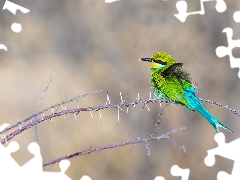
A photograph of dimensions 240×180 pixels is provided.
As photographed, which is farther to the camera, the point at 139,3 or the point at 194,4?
the point at 139,3

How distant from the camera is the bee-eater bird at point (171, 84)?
21.5 inches

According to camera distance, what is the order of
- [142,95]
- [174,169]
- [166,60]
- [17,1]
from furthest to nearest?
[142,95] < [17,1] < [166,60] < [174,169]

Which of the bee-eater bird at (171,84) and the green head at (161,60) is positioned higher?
the green head at (161,60)

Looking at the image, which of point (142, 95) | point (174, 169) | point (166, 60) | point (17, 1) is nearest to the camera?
point (174, 169)

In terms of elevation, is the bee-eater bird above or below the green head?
below

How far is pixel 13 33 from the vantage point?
6.47 ft

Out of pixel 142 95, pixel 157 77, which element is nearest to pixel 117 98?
pixel 142 95

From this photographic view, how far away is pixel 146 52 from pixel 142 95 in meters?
0.21

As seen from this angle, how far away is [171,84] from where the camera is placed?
2.12 feet

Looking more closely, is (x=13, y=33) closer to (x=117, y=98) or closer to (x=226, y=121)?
(x=117, y=98)

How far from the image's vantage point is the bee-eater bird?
1.80 feet

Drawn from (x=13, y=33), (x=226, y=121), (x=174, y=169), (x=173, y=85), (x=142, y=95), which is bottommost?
(x=174, y=169)

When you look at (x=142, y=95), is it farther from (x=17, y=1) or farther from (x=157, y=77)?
(x=157, y=77)

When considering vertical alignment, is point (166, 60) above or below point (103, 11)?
below
